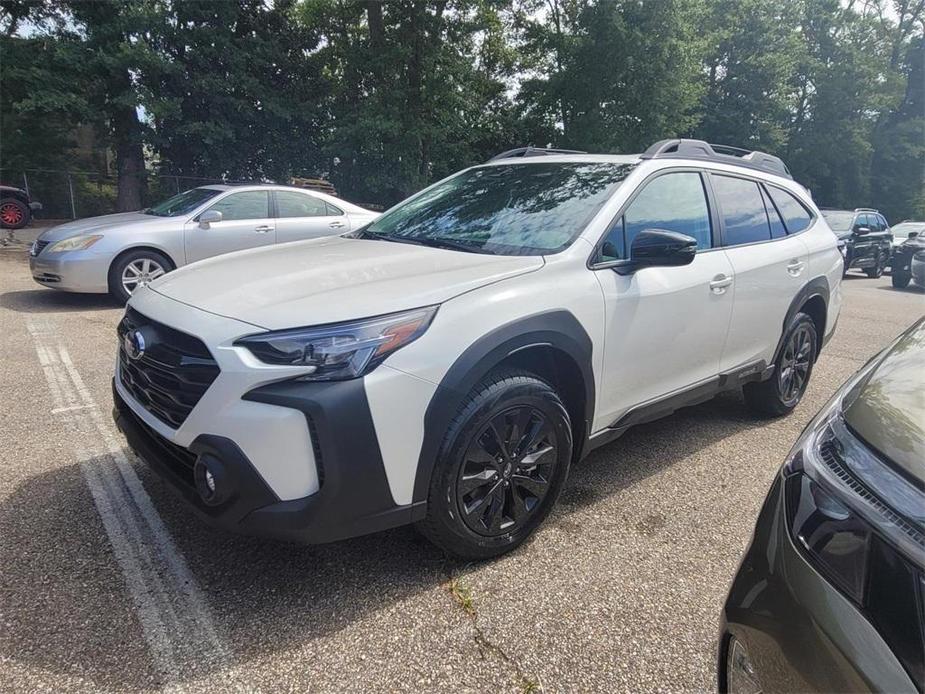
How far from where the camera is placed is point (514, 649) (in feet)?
6.83

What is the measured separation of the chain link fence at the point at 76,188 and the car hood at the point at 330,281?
1692cm

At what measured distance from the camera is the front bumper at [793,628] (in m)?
1.10

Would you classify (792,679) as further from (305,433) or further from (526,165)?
(526,165)

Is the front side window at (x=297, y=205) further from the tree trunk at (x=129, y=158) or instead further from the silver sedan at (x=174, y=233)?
the tree trunk at (x=129, y=158)

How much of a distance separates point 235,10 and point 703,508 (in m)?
18.0

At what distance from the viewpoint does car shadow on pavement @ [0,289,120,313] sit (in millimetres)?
7009

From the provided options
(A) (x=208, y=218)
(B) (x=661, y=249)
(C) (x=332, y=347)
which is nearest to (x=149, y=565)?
(C) (x=332, y=347)

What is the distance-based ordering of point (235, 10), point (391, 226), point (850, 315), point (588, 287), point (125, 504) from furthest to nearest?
point (235, 10), point (850, 315), point (391, 226), point (125, 504), point (588, 287)

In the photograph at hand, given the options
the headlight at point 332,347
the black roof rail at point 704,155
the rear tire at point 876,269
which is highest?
the black roof rail at point 704,155

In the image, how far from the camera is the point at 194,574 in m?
2.39

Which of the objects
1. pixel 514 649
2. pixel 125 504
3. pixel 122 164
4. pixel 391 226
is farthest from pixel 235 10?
pixel 514 649

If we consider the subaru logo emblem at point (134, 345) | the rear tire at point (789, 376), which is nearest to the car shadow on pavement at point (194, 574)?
the subaru logo emblem at point (134, 345)

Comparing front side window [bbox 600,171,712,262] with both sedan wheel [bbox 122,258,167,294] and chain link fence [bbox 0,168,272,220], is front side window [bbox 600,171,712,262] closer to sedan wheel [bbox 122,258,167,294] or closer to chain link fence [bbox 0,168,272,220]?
sedan wheel [bbox 122,258,167,294]

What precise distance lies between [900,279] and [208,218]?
1545 centimetres
